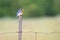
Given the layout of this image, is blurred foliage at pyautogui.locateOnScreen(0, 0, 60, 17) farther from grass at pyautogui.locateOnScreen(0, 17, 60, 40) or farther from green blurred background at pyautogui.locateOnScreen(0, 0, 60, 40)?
grass at pyautogui.locateOnScreen(0, 17, 60, 40)

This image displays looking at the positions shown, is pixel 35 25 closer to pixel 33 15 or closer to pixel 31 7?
pixel 33 15

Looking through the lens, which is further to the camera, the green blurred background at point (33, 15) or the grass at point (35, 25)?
the green blurred background at point (33, 15)

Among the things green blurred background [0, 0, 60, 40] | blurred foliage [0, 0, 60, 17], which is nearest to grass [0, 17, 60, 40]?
green blurred background [0, 0, 60, 40]

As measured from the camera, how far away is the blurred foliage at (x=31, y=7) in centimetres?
407

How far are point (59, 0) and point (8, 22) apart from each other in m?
1.18

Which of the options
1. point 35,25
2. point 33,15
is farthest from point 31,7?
point 35,25

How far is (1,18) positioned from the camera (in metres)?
4.20

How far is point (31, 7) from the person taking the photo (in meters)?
4.11

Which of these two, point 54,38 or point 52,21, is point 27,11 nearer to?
point 52,21

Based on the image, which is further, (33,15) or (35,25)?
(33,15)

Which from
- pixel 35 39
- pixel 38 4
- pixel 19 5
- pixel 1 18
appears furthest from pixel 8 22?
pixel 35 39

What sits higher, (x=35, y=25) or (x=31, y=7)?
(x=31, y=7)

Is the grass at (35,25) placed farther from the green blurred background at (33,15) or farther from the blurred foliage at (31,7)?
the blurred foliage at (31,7)

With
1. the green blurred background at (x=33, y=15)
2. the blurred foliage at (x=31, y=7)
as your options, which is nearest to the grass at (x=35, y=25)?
the green blurred background at (x=33, y=15)
